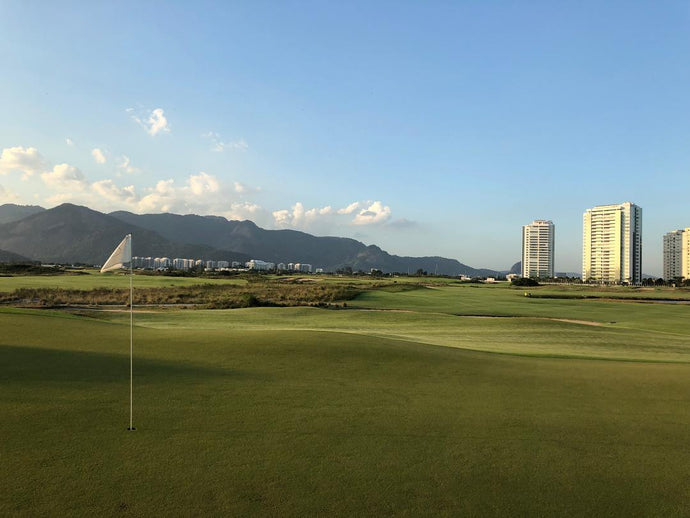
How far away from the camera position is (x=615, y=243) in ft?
Result: 610

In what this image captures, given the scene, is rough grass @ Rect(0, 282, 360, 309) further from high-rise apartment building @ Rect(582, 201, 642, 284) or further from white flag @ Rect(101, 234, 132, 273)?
high-rise apartment building @ Rect(582, 201, 642, 284)

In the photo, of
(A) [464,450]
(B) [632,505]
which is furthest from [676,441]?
(A) [464,450]

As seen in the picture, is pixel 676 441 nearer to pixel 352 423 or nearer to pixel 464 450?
pixel 464 450

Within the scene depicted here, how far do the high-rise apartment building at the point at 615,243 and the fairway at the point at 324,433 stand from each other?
19631 centimetres

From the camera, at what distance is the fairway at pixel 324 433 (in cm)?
432

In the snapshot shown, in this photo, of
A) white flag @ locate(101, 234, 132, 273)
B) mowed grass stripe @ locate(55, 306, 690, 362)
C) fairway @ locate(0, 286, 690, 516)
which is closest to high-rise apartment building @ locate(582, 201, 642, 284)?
mowed grass stripe @ locate(55, 306, 690, 362)

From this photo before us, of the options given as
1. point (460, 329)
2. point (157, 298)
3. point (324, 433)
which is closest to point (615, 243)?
point (460, 329)

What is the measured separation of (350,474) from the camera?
481 cm

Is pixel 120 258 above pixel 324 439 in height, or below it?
above

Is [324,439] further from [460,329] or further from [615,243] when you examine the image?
[615,243]

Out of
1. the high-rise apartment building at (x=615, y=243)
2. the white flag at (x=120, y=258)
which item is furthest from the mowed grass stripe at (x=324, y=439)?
the high-rise apartment building at (x=615, y=243)

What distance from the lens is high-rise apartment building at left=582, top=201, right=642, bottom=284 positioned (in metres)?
184

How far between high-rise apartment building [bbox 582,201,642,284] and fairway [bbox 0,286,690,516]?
19631 cm

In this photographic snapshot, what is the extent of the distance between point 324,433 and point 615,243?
21437 centimetres
